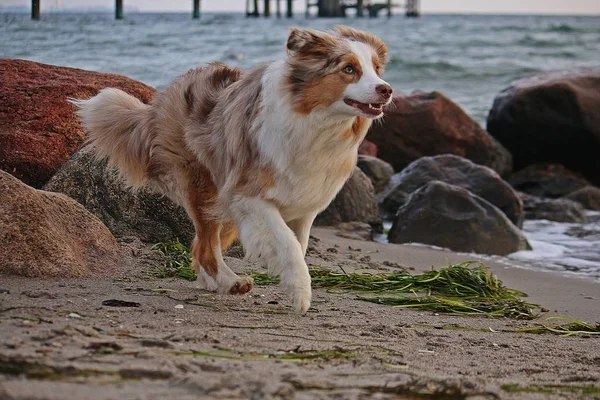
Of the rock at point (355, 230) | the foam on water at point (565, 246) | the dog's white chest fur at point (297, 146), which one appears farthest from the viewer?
the rock at point (355, 230)

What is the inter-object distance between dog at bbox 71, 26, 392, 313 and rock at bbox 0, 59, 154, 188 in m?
1.18

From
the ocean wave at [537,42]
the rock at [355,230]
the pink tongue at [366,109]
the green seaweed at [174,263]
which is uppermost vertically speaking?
the pink tongue at [366,109]

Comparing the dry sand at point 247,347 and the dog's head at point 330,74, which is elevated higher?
the dog's head at point 330,74

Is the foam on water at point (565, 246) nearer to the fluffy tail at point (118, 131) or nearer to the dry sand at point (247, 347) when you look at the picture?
the dry sand at point (247, 347)

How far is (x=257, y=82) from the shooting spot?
502 centimetres

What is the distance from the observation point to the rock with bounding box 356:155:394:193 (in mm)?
10969

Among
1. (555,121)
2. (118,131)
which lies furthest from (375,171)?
(118,131)

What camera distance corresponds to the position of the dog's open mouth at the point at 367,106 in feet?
15.2

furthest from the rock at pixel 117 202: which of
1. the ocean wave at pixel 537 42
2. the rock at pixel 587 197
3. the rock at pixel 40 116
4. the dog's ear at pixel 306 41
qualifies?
the ocean wave at pixel 537 42

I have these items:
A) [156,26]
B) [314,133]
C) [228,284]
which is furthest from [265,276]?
[156,26]

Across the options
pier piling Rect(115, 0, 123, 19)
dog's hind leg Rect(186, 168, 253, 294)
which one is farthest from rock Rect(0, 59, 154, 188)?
pier piling Rect(115, 0, 123, 19)

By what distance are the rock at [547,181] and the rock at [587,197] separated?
1.80 feet

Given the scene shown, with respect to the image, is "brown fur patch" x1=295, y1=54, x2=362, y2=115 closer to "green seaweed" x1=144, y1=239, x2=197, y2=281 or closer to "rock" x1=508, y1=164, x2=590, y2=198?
"green seaweed" x1=144, y1=239, x2=197, y2=281

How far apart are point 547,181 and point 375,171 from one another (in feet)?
11.8
